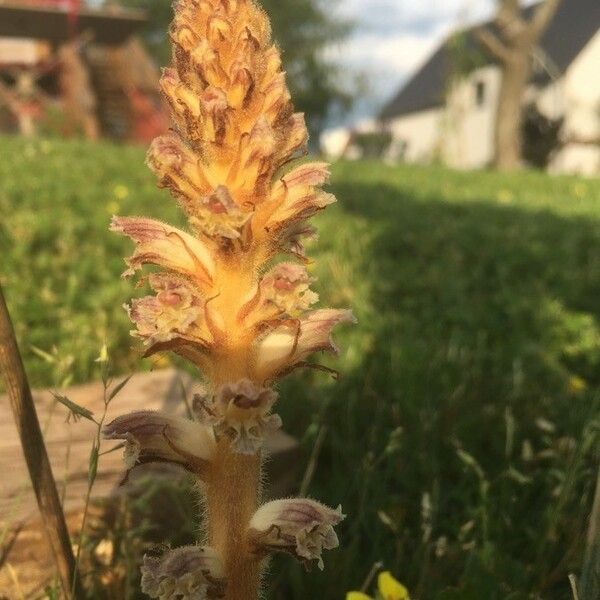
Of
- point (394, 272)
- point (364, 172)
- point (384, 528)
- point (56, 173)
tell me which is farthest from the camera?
point (364, 172)

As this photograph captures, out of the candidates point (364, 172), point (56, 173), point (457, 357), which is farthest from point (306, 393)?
point (364, 172)

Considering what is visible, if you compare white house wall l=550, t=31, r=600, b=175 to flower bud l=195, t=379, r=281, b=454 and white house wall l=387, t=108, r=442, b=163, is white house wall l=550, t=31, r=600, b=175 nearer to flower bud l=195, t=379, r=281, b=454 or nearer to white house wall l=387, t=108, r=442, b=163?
white house wall l=387, t=108, r=442, b=163

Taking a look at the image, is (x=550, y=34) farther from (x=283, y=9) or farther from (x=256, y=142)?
(x=256, y=142)

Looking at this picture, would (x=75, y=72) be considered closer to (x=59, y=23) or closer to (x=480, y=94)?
(x=59, y=23)

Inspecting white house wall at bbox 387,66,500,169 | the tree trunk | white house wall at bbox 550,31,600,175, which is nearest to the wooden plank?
white house wall at bbox 387,66,500,169

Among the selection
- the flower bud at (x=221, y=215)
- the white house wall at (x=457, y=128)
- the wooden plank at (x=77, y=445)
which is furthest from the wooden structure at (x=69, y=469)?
the white house wall at (x=457, y=128)

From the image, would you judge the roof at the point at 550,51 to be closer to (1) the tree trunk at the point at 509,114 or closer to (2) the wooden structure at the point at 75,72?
(1) the tree trunk at the point at 509,114
